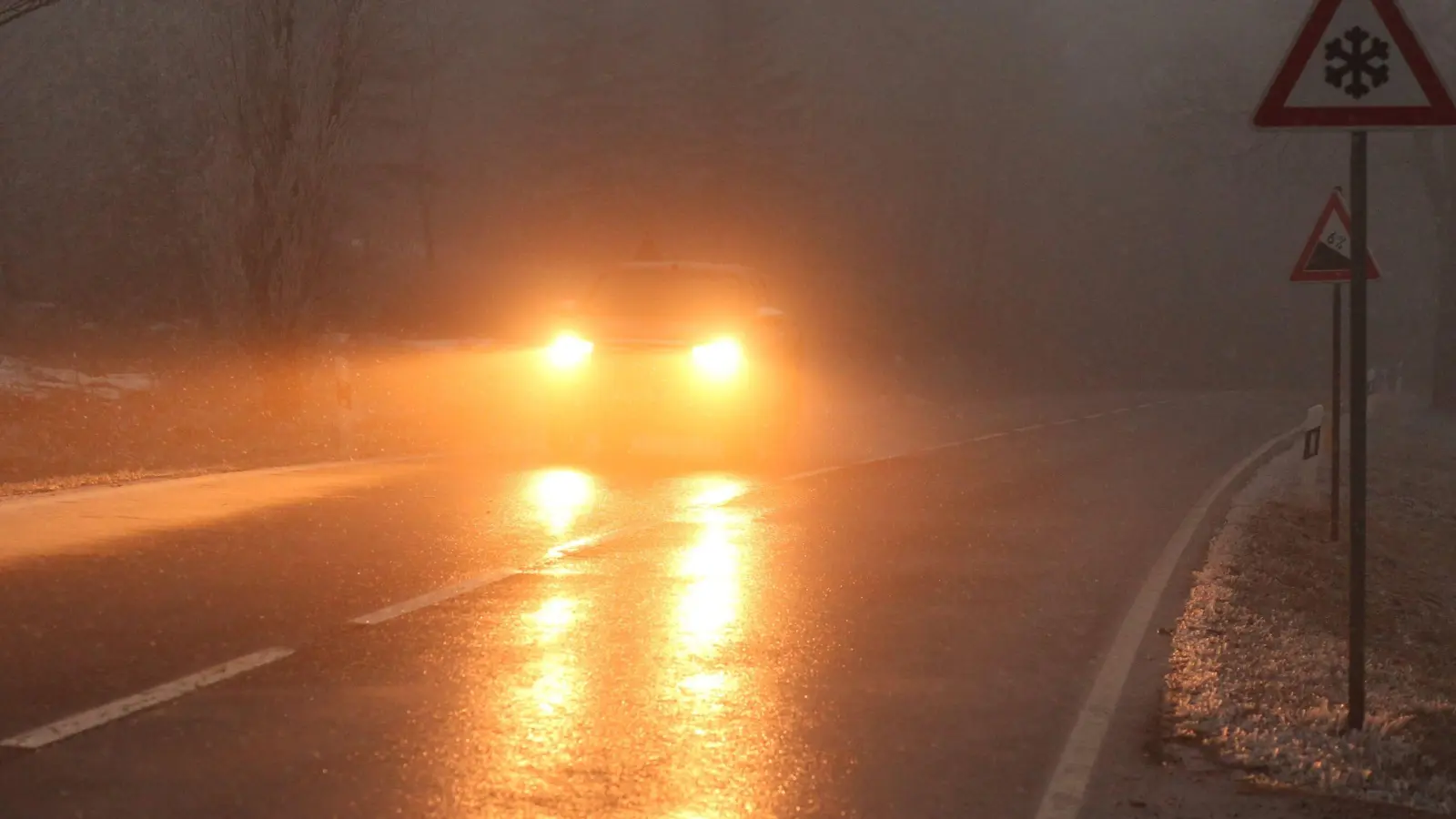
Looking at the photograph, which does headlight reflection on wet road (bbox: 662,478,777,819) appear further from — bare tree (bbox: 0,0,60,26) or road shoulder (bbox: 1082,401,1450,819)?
bare tree (bbox: 0,0,60,26)

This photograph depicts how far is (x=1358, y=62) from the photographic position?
6016 millimetres

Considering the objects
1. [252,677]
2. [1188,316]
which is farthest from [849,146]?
[252,677]

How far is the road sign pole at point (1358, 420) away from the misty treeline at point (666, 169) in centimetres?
1543

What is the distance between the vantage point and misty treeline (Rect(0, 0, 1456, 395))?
1983 centimetres

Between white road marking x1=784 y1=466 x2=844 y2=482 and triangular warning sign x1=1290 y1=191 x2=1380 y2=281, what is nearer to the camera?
triangular warning sign x1=1290 y1=191 x2=1380 y2=281

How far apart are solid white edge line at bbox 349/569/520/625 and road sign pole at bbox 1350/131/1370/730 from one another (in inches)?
172

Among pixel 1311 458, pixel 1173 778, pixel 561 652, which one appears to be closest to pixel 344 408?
pixel 1311 458

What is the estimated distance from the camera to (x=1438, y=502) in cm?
2011

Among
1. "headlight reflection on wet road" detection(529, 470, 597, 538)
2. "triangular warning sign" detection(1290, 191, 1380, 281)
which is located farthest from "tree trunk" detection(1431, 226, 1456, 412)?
"headlight reflection on wet road" detection(529, 470, 597, 538)

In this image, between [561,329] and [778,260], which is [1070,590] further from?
[778,260]

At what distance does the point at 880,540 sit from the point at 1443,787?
590 centimetres

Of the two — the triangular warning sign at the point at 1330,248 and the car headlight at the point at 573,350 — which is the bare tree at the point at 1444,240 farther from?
the car headlight at the point at 573,350

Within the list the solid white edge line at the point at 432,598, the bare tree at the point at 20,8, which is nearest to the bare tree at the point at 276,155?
the bare tree at the point at 20,8

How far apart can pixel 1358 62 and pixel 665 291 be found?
1203 centimetres
